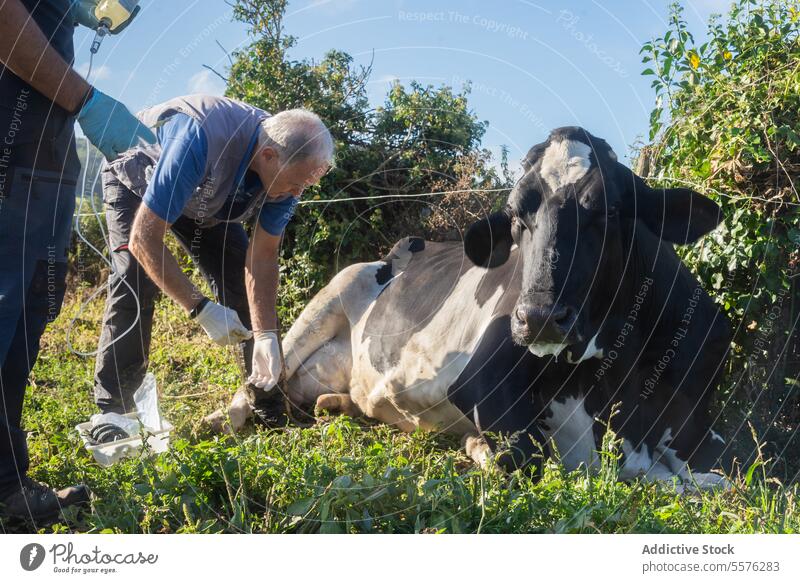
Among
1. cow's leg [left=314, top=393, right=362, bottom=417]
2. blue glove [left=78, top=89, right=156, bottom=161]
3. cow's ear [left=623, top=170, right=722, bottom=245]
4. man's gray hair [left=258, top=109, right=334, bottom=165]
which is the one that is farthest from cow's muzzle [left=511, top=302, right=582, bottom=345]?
cow's leg [left=314, top=393, right=362, bottom=417]

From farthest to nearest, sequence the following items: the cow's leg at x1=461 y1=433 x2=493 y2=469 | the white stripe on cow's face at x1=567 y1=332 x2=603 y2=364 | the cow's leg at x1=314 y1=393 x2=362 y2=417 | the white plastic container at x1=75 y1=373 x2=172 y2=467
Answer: the cow's leg at x1=314 y1=393 x2=362 y2=417
the cow's leg at x1=461 y1=433 x2=493 y2=469
the white stripe on cow's face at x1=567 y1=332 x2=603 y2=364
the white plastic container at x1=75 y1=373 x2=172 y2=467

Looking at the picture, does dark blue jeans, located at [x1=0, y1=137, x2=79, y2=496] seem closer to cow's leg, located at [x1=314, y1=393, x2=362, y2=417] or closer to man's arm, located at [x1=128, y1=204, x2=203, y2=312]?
man's arm, located at [x1=128, y1=204, x2=203, y2=312]

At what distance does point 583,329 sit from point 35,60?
2.45 metres

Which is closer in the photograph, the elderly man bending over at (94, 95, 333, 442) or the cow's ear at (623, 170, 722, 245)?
the elderly man bending over at (94, 95, 333, 442)

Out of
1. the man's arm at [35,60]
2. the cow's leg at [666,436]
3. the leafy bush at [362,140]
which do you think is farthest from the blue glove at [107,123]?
the cow's leg at [666,436]

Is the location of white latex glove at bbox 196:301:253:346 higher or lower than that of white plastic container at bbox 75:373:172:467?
higher

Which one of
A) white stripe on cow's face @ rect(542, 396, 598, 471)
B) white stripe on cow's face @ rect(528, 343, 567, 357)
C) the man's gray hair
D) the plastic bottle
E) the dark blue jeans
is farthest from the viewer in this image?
white stripe on cow's face @ rect(542, 396, 598, 471)

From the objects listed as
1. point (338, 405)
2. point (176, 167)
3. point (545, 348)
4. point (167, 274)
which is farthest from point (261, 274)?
point (545, 348)

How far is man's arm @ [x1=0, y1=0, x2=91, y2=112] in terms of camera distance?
10.6ft

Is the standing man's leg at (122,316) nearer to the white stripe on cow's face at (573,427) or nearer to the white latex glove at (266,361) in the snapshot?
the white latex glove at (266,361)

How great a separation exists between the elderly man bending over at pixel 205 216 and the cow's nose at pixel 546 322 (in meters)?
1.24

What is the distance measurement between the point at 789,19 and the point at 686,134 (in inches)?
29.3
